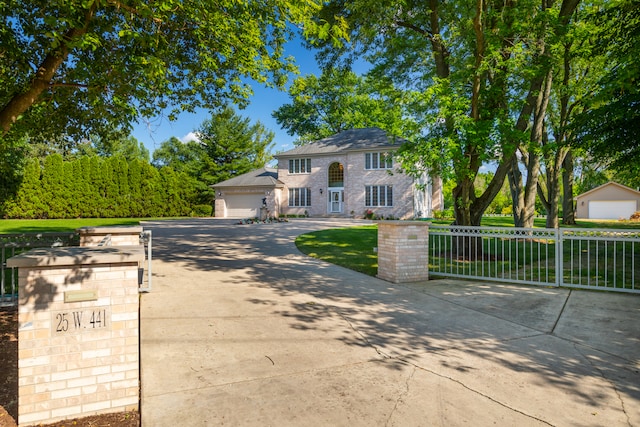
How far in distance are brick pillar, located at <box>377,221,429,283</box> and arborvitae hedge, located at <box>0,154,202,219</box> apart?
31580 mm

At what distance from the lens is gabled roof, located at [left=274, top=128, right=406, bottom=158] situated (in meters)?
30.5

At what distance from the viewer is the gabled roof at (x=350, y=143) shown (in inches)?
1199

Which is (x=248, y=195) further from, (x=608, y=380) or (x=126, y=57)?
(x=608, y=380)

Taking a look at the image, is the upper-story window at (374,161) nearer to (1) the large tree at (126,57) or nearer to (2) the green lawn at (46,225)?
(2) the green lawn at (46,225)

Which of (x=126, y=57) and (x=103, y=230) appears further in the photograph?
(x=126, y=57)

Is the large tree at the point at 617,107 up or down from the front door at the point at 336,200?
up

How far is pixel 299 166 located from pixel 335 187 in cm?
417

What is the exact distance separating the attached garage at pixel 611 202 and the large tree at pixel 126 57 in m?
46.9

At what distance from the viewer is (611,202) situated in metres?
40.9

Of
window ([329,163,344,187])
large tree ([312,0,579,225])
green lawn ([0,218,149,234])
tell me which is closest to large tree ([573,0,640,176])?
large tree ([312,0,579,225])

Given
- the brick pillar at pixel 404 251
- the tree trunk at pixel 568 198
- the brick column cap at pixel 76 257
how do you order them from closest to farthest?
the brick column cap at pixel 76 257 → the brick pillar at pixel 404 251 → the tree trunk at pixel 568 198

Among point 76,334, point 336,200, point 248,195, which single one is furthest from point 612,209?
point 76,334

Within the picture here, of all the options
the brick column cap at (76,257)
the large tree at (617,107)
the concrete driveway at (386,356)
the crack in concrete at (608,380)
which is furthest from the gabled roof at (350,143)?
the brick column cap at (76,257)

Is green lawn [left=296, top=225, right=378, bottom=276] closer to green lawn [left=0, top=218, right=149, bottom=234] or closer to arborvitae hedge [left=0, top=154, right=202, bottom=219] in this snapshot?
green lawn [left=0, top=218, right=149, bottom=234]
